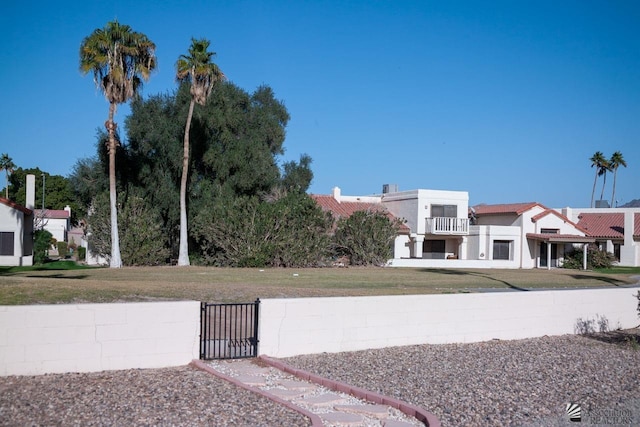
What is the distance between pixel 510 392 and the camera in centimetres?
1181

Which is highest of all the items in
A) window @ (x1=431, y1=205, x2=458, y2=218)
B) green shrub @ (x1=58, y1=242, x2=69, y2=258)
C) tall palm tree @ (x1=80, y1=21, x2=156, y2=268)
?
tall palm tree @ (x1=80, y1=21, x2=156, y2=268)

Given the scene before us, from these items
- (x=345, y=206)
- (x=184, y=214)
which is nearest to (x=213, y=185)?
(x=184, y=214)

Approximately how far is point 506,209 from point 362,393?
5048cm

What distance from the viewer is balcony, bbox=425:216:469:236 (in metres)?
53.8

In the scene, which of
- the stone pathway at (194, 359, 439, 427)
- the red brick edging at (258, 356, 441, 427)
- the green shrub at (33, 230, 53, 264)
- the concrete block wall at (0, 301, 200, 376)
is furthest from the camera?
the green shrub at (33, 230, 53, 264)

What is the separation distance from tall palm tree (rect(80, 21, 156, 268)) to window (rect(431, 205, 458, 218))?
2731 cm

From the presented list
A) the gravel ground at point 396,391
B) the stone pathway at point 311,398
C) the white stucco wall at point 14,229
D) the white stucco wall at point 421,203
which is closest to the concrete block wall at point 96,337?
the gravel ground at point 396,391

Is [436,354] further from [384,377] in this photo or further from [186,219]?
[186,219]

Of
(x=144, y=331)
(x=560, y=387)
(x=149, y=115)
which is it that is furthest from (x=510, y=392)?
(x=149, y=115)

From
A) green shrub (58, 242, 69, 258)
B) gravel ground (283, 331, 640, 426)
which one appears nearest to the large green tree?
gravel ground (283, 331, 640, 426)

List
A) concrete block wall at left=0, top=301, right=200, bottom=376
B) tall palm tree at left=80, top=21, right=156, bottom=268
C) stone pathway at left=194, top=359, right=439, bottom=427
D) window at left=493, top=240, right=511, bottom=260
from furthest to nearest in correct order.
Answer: window at left=493, top=240, right=511, bottom=260, tall palm tree at left=80, top=21, right=156, bottom=268, concrete block wall at left=0, top=301, right=200, bottom=376, stone pathway at left=194, top=359, right=439, bottom=427

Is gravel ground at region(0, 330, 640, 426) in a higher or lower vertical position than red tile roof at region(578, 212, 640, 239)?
lower

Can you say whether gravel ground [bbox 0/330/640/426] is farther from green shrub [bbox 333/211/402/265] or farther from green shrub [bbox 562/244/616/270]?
green shrub [bbox 562/244/616/270]

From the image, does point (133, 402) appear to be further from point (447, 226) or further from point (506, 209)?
point (506, 209)
